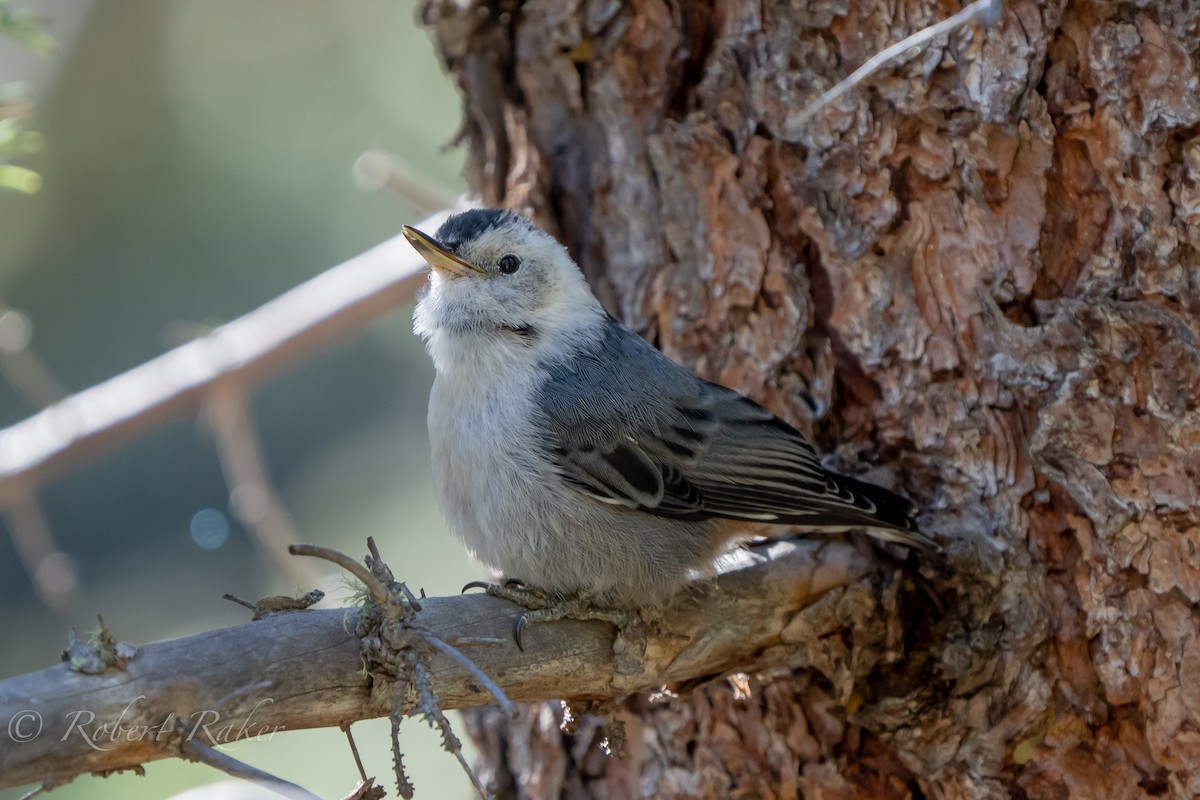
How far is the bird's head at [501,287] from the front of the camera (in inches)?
123

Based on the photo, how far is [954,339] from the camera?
2832 mm

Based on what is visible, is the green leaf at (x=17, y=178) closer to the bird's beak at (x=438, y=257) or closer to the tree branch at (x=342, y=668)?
the bird's beak at (x=438, y=257)

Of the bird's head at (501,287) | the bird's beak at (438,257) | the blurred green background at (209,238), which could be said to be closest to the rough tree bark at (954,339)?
the bird's head at (501,287)

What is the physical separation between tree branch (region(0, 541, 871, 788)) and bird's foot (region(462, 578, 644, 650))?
1.1 inches

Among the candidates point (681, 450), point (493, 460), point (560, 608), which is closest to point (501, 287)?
point (493, 460)

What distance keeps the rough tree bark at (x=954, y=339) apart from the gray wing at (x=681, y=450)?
214 millimetres

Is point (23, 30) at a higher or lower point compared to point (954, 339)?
higher

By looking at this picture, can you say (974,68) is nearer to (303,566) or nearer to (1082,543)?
(1082,543)

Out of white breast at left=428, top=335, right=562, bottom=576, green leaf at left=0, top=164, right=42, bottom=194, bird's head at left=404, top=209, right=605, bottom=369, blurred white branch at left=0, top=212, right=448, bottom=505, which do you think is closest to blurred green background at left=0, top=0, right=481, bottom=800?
blurred white branch at left=0, top=212, right=448, bottom=505

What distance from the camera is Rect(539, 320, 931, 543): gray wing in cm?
282

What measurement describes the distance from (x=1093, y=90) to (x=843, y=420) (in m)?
1.02

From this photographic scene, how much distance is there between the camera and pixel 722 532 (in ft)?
9.66

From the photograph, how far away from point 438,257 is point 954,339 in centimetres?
137

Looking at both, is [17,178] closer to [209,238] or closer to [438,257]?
[438,257]
